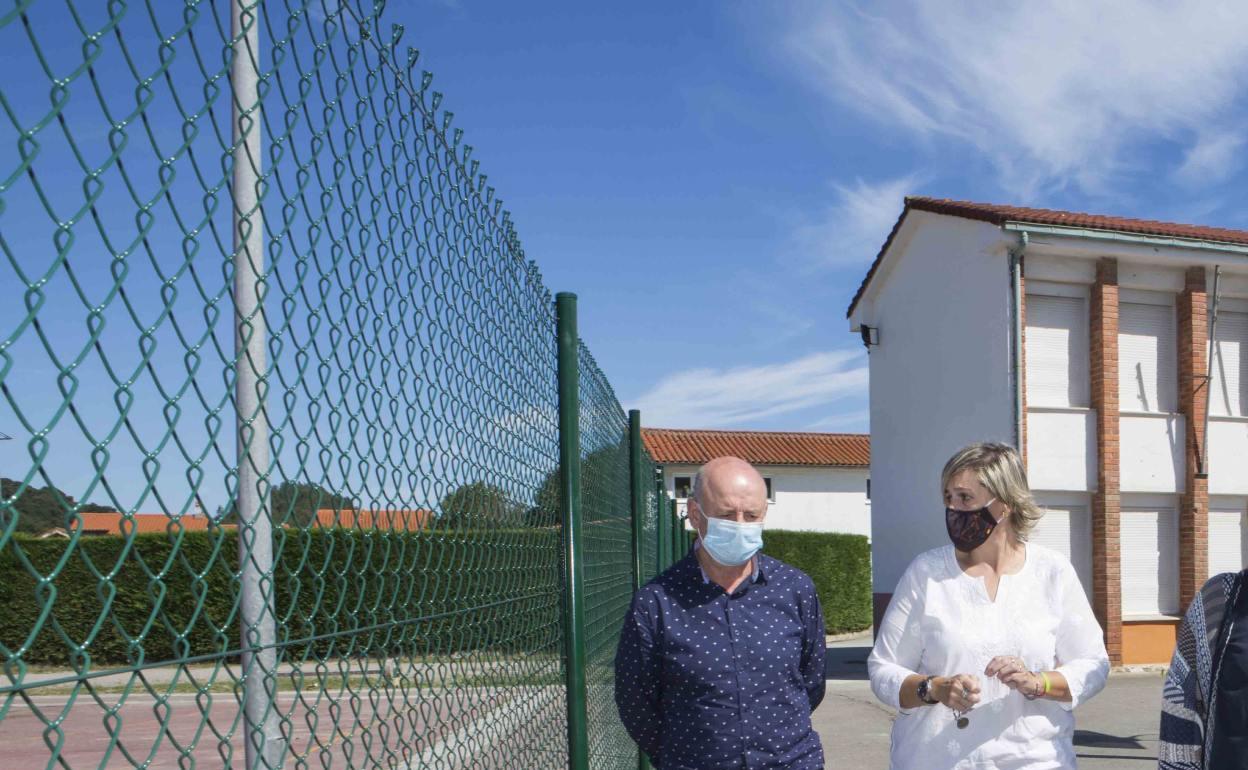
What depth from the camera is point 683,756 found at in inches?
131

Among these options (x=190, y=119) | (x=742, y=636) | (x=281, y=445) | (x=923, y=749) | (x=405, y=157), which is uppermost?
(x=405, y=157)

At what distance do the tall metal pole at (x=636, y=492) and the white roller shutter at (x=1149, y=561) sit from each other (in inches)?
521

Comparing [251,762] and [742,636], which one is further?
[742,636]

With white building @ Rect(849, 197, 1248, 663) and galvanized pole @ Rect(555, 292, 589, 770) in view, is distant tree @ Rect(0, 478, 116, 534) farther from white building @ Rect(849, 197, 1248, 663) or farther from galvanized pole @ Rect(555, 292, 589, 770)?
white building @ Rect(849, 197, 1248, 663)

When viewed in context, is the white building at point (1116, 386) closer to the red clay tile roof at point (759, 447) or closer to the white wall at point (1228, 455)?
the white wall at point (1228, 455)

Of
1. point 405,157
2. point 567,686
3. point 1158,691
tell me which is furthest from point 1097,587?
point 405,157

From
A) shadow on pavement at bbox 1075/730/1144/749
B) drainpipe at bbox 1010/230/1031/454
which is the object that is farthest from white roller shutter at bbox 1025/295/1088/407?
shadow on pavement at bbox 1075/730/1144/749

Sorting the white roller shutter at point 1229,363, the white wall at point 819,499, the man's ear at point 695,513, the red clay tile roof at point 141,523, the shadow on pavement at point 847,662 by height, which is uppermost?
the white roller shutter at point 1229,363

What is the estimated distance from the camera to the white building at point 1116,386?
57.8 feet

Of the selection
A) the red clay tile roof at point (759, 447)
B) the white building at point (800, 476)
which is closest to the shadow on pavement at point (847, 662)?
the red clay tile roof at point (759, 447)

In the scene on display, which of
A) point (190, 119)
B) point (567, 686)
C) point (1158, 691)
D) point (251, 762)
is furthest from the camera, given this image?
point (1158, 691)

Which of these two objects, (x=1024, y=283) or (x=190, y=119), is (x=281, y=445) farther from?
(x=1024, y=283)

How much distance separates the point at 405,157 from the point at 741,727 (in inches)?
70.8

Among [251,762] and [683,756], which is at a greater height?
[251,762]
